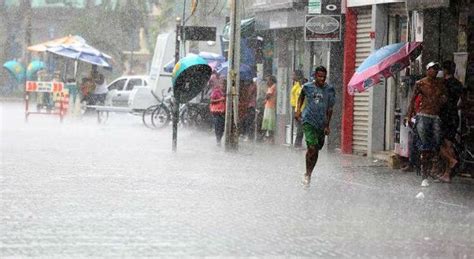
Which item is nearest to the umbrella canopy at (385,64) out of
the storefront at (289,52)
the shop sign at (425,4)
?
the shop sign at (425,4)

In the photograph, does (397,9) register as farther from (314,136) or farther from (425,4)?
(314,136)

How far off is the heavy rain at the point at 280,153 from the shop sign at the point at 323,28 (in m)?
0.04

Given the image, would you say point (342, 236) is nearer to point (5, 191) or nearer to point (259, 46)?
point (5, 191)

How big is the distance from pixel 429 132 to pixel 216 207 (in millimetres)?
5056

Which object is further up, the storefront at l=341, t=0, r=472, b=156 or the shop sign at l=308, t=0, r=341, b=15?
the shop sign at l=308, t=0, r=341, b=15

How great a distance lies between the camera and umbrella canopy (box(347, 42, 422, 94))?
20875 millimetres

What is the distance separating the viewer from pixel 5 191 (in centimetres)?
1538

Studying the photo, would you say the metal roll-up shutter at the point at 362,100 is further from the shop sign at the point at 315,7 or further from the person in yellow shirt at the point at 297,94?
the person in yellow shirt at the point at 297,94

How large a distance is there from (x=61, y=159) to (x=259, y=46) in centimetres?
1363

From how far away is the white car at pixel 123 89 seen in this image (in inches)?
1767

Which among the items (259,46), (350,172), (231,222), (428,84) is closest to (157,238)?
(231,222)

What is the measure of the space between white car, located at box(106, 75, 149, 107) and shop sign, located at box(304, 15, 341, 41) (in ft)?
62.3

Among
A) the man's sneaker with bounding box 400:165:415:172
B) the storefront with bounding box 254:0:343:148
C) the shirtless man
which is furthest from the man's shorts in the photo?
the storefront with bounding box 254:0:343:148

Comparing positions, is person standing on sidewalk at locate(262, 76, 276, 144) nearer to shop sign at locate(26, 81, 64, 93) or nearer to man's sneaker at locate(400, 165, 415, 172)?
man's sneaker at locate(400, 165, 415, 172)
